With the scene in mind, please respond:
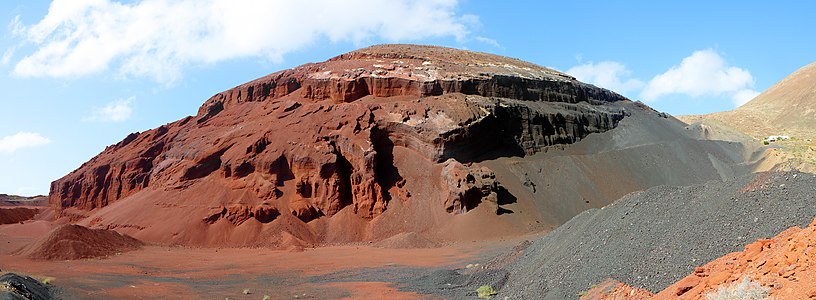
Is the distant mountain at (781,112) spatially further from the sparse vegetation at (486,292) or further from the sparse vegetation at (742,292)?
the sparse vegetation at (742,292)

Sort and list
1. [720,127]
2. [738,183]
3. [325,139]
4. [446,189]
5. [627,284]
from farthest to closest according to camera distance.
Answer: [720,127] → [325,139] → [446,189] → [738,183] → [627,284]

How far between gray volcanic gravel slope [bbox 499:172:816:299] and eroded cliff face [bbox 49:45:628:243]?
20184mm

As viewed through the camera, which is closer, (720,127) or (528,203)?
(528,203)

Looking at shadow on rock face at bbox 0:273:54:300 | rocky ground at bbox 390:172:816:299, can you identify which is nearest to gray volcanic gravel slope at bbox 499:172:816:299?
rocky ground at bbox 390:172:816:299

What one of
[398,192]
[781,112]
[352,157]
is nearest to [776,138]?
[781,112]

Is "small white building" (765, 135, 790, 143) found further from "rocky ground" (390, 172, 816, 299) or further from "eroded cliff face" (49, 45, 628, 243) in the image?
"rocky ground" (390, 172, 816, 299)

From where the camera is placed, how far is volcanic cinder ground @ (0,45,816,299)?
50.6ft

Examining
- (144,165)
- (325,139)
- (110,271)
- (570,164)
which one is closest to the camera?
(110,271)

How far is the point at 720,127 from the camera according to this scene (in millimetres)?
58312

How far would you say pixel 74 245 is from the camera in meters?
29.9

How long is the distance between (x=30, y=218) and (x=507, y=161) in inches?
1827

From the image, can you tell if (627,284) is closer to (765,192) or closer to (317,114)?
(765,192)

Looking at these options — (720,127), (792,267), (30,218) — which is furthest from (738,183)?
(30,218)

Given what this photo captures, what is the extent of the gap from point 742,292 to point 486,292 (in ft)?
28.1
